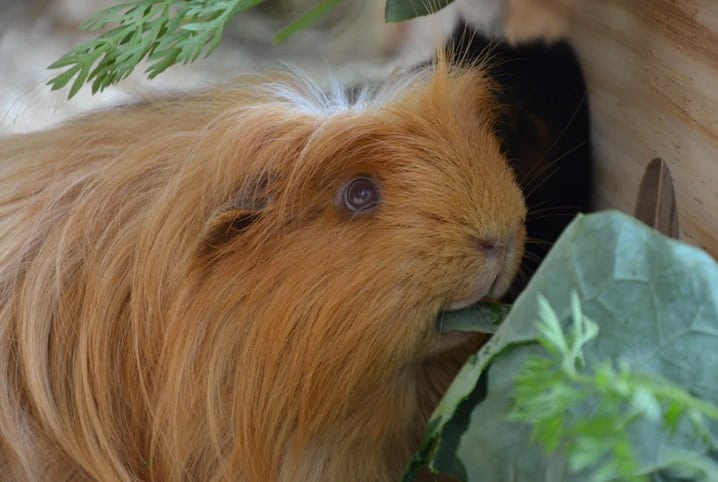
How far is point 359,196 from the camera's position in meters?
0.96

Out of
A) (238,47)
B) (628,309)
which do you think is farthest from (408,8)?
(238,47)

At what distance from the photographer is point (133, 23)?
3.46 feet

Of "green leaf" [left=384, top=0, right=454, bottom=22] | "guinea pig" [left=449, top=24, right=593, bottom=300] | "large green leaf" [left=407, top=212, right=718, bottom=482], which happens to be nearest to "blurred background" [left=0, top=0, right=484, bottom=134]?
"guinea pig" [left=449, top=24, right=593, bottom=300]

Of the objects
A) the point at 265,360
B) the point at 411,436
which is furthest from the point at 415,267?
the point at 411,436

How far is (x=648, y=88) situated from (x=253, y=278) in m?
0.58

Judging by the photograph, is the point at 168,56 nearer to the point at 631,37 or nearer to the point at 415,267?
the point at 415,267

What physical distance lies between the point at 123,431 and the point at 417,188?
1.52 feet

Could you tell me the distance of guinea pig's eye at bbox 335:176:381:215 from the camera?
0.95 metres

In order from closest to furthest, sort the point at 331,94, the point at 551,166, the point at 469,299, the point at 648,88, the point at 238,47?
the point at 469,299 → the point at 331,94 → the point at 648,88 → the point at 551,166 → the point at 238,47

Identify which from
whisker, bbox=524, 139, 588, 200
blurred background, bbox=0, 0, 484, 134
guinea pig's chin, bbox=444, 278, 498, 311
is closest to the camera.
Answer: guinea pig's chin, bbox=444, 278, 498, 311

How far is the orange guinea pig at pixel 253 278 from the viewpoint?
937 millimetres

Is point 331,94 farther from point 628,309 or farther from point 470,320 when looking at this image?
point 628,309

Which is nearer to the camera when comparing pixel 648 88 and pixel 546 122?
pixel 648 88

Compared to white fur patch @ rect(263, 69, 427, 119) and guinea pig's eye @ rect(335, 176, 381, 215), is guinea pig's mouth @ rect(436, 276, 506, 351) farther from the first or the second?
white fur patch @ rect(263, 69, 427, 119)
